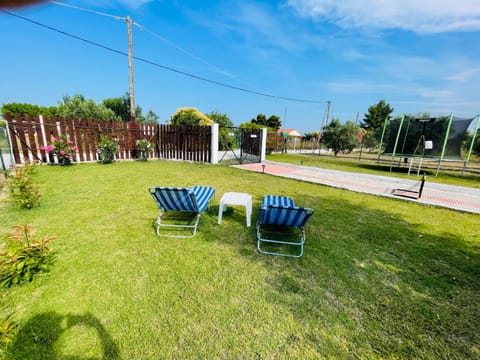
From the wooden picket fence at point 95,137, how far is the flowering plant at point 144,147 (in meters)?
0.38

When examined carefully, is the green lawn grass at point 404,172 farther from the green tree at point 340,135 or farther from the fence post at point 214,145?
the green tree at point 340,135

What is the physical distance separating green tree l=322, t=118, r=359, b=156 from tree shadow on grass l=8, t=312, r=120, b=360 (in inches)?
826

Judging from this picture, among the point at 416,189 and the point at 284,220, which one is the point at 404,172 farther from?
the point at 284,220

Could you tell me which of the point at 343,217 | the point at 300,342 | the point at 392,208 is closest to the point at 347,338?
the point at 300,342

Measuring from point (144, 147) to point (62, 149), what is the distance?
11.6 feet

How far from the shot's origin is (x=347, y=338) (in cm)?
210

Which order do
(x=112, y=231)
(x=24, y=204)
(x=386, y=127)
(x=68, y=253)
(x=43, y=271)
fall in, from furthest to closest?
(x=386, y=127) → (x=24, y=204) → (x=112, y=231) → (x=68, y=253) → (x=43, y=271)

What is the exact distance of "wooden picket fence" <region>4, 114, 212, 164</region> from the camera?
845 cm

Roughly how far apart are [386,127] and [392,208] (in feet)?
32.3

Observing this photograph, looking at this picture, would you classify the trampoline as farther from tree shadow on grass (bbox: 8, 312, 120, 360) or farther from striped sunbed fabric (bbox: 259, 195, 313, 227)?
tree shadow on grass (bbox: 8, 312, 120, 360)

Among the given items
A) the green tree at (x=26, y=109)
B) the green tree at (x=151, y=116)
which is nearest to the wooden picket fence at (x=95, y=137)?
the green tree at (x=151, y=116)

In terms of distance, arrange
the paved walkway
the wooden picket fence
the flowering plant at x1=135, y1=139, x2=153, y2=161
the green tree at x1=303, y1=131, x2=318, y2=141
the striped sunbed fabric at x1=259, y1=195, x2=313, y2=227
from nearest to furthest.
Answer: the striped sunbed fabric at x1=259, y1=195, x2=313, y2=227, the paved walkway, the wooden picket fence, the flowering plant at x1=135, y1=139, x2=153, y2=161, the green tree at x1=303, y1=131, x2=318, y2=141

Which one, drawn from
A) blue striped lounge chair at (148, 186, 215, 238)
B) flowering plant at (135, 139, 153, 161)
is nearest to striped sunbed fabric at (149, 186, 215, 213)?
blue striped lounge chair at (148, 186, 215, 238)

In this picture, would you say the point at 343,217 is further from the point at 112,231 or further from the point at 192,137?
the point at 192,137
